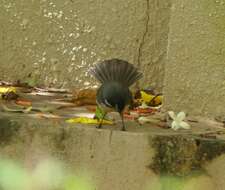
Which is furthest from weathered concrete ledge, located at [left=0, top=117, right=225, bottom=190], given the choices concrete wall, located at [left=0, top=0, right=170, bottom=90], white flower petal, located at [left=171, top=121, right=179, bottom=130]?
concrete wall, located at [left=0, top=0, right=170, bottom=90]

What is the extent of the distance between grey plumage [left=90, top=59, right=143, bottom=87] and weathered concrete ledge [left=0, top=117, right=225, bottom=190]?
0.39m

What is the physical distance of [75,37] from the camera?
15.7 feet

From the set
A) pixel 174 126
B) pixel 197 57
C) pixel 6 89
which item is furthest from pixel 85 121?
pixel 6 89

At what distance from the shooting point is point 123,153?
351 cm

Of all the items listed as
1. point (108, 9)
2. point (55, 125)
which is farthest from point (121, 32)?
point (55, 125)

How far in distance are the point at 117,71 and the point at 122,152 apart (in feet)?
1.92

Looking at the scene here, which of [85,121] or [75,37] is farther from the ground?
[75,37]

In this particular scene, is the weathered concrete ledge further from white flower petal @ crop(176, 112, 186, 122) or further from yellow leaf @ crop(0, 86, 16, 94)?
yellow leaf @ crop(0, 86, 16, 94)

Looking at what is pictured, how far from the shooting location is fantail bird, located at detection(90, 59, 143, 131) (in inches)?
147

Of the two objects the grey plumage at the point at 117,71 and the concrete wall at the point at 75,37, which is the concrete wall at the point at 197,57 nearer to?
the grey plumage at the point at 117,71

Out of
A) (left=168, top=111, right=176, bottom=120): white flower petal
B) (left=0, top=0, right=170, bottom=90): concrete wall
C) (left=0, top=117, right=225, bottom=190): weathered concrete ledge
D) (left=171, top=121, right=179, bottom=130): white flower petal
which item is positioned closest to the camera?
(left=0, top=117, right=225, bottom=190): weathered concrete ledge

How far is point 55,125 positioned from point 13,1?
5.16 feet

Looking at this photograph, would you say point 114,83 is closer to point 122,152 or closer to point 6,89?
point 122,152

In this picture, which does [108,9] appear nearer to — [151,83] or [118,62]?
[151,83]
